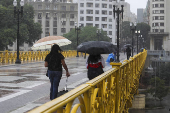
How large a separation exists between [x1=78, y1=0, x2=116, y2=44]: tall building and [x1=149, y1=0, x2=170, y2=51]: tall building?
1834 cm

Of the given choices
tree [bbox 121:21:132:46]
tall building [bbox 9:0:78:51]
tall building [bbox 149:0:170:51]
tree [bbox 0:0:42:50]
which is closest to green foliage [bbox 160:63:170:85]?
tree [bbox 0:0:42:50]

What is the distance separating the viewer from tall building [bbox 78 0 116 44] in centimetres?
11056

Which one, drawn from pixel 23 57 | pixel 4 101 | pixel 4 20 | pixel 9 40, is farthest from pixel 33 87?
pixel 4 20

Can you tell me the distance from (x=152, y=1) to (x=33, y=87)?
96004 millimetres

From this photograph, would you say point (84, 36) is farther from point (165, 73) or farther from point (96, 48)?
point (96, 48)

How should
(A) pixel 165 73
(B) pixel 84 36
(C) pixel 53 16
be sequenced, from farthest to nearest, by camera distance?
(C) pixel 53 16 → (B) pixel 84 36 → (A) pixel 165 73

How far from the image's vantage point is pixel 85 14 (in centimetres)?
11056

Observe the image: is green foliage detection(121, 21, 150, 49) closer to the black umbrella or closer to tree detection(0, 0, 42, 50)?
tree detection(0, 0, 42, 50)

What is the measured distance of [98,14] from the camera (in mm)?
112688

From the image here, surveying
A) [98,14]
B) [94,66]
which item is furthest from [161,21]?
[94,66]

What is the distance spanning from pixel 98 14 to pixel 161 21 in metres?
25.8

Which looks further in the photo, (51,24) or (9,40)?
(51,24)

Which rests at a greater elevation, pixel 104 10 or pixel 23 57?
pixel 104 10

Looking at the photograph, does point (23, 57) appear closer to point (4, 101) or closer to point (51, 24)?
point (4, 101)
